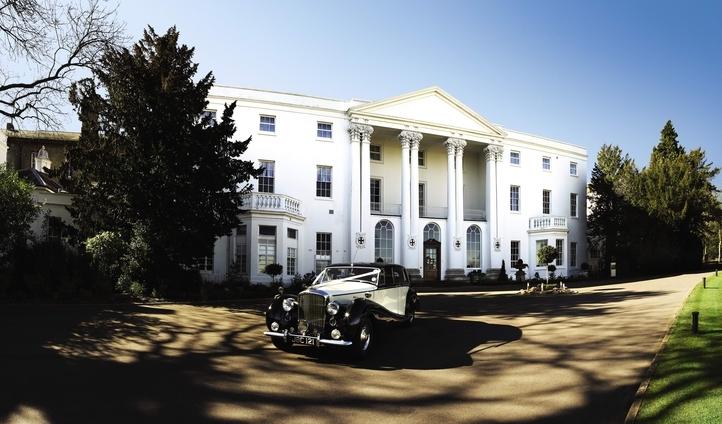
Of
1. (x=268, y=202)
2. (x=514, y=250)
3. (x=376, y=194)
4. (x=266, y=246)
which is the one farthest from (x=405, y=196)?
(x=514, y=250)

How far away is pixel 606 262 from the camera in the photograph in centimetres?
4256

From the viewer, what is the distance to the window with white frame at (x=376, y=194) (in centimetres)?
3503

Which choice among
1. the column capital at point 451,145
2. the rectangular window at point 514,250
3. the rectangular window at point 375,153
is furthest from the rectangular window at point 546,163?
the rectangular window at point 375,153

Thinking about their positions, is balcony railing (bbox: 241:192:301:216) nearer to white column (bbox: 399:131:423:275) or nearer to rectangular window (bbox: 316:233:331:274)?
rectangular window (bbox: 316:233:331:274)

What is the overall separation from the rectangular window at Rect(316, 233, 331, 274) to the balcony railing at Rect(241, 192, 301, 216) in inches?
151

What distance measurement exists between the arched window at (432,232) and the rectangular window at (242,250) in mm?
13998

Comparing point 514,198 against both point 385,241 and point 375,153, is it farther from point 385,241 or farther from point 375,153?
point 385,241

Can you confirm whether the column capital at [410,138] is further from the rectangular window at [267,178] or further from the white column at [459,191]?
the rectangular window at [267,178]

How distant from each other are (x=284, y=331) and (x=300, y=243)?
19.6m

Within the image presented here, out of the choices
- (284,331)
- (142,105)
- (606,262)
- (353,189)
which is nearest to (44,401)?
(284,331)

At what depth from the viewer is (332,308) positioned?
9227 millimetres

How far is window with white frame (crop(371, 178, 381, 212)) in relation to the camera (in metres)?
35.0

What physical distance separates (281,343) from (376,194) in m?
26.0

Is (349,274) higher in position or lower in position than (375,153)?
lower
